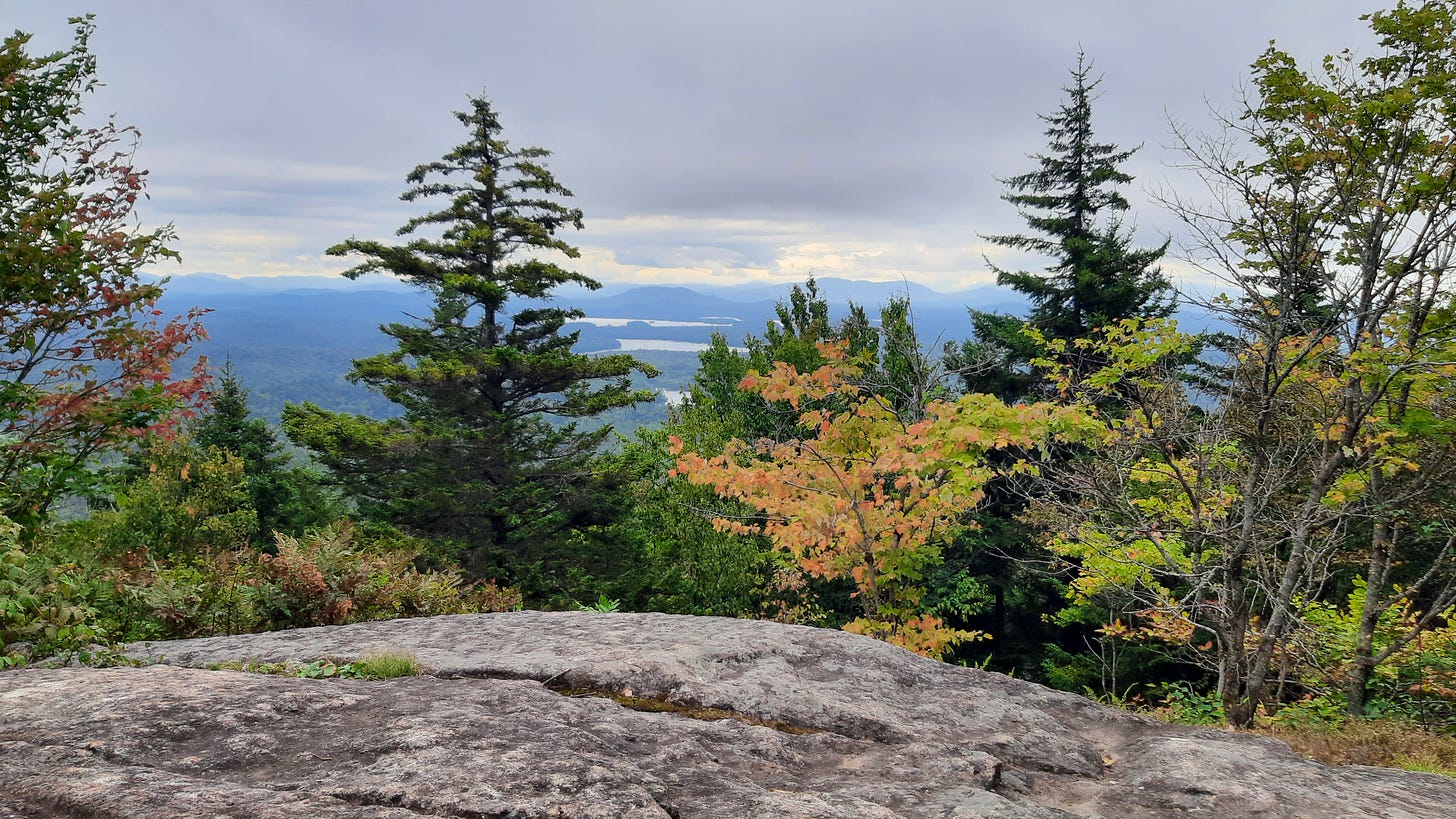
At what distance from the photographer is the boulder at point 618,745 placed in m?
2.51

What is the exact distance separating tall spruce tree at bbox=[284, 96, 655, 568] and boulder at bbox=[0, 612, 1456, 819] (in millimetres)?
20325

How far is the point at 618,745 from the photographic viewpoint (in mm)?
3135

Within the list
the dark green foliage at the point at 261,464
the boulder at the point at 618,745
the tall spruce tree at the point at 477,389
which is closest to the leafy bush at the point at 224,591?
the boulder at the point at 618,745

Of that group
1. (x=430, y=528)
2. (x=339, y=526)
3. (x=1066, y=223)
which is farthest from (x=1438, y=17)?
(x=430, y=528)

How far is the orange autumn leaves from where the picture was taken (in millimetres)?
7980

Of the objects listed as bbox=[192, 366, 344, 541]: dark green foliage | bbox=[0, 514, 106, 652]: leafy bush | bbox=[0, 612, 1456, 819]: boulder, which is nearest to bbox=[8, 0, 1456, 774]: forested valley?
bbox=[0, 514, 106, 652]: leafy bush

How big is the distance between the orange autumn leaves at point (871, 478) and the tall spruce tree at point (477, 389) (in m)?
16.5

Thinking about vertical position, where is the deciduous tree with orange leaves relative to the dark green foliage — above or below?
above

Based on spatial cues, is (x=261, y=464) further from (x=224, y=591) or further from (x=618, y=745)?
(x=618, y=745)

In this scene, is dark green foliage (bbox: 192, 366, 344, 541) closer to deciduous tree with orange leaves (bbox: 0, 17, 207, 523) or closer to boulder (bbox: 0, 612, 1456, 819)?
deciduous tree with orange leaves (bbox: 0, 17, 207, 523)

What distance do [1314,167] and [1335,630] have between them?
308 inches

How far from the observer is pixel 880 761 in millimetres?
3355

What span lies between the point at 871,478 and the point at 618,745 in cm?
646

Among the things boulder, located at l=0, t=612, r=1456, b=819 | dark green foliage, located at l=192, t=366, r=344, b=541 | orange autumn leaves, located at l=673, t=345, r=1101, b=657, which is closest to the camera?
boulder, located at l=0, t=612, r=1456, b=819
